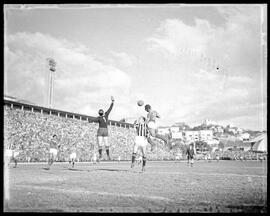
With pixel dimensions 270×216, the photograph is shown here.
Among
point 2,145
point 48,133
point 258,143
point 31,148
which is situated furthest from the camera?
point 48,133

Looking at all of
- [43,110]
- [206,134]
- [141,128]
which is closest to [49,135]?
[43,110]

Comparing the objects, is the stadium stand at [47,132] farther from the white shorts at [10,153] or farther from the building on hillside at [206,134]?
the building on hillside at [206,134]

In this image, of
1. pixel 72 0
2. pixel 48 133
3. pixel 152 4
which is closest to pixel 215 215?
pixel 152 4

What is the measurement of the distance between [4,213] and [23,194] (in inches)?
28.0

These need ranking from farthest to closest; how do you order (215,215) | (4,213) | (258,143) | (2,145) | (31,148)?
(31,148) → (258,143) → (2,145) → (4,213) → (215,215)

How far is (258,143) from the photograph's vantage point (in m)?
10.1

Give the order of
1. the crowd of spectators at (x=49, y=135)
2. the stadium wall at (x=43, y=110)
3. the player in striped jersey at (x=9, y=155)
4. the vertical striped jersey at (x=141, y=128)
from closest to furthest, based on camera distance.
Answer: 1. the player in striped jersey at (x=9, y=155)
2. the vertical striped jersey at (x=141, y=128)
3. the crowd of spectators at (x=49, y=135)
4. the stadium wall at (x=43, y=110)

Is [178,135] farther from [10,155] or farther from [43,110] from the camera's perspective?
[10,155]

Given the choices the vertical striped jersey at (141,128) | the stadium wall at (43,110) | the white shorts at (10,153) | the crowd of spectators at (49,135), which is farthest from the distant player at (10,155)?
the stadium wall at (43,110)

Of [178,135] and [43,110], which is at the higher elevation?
[43,110]

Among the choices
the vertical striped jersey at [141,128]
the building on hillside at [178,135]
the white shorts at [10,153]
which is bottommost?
the white shorts at [10,153]

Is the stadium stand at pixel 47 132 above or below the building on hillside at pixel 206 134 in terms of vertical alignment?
below

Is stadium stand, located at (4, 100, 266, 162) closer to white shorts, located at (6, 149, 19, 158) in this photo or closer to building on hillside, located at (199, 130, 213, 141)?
white shorts, located at (6, 149, 19, 158)

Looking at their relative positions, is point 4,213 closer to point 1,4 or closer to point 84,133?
point 1,4
